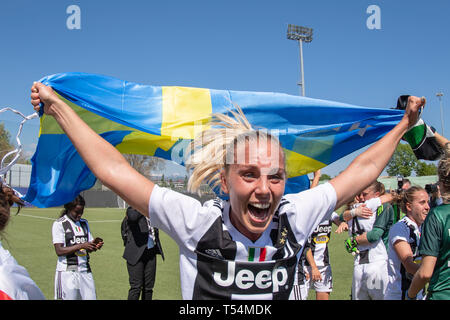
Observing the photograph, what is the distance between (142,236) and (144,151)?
10.7 ft

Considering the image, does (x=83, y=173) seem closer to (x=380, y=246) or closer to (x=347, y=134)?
(x=347, y=134)

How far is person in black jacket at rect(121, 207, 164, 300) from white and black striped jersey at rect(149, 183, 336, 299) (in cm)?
500

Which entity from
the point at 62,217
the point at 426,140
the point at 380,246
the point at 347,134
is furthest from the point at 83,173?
the point at 380,246

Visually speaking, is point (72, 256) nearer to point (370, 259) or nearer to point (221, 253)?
point (370, 259)

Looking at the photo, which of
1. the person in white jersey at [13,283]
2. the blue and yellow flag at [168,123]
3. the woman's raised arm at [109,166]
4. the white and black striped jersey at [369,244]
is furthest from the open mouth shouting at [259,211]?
the white and black striped jersey at [369,244]

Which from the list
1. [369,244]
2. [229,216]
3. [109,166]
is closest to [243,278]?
[229,216]

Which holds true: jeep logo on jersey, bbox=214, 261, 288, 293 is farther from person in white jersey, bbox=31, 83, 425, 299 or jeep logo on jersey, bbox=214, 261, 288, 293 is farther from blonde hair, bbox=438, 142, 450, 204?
blonde hair, bbox=438, 142, 450, 204

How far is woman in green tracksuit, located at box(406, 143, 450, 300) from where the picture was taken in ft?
9.59

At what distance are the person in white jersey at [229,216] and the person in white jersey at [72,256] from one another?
415 cm

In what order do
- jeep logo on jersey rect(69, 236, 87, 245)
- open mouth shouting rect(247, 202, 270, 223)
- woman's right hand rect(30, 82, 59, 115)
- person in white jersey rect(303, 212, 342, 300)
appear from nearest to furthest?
open mouth shouting rect(247, 202, 270, 223) → woman's right hand rect(30, 82, 59, 115) → jeep logo on jersey rect(69, 236, 87, 245) → person in white jersey rect(303, 212, 342, 300)

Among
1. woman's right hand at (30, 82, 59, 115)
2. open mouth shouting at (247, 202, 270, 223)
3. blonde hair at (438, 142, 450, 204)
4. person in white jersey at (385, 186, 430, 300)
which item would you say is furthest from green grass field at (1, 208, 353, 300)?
blonde hair at (438, 142, 450, 204)

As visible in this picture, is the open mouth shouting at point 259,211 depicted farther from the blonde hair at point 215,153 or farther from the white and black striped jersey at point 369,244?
the white and black striped jersey at point 369,244

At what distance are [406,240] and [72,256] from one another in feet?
14.0

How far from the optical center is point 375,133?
13.5 feet
